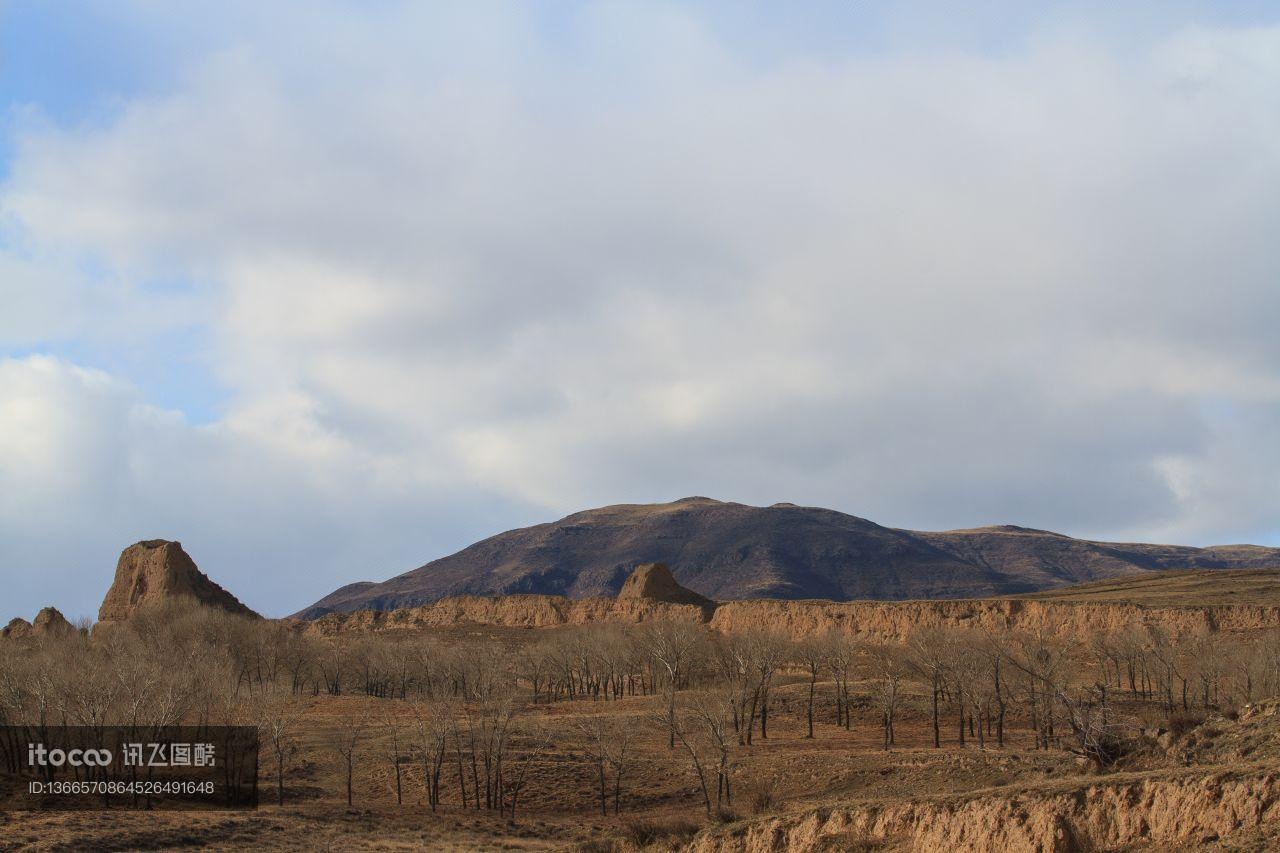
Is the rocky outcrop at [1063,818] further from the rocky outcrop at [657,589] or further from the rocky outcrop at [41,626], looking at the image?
the rocky outcrop at [657,589]

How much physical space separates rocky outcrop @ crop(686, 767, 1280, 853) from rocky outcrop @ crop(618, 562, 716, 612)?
123256mm

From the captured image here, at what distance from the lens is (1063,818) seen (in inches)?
829

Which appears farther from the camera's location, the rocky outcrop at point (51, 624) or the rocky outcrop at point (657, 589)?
the rocky outcrop at point (657, 589)

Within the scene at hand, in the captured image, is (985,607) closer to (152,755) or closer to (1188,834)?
(152,755)

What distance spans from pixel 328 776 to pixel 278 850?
66.7ft

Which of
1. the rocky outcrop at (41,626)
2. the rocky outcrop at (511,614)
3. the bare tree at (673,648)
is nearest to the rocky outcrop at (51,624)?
the rocky outcrop at (41,626)

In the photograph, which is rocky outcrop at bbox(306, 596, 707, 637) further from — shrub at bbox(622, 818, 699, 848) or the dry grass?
shrub at bbox(622, 818, 699, 848)

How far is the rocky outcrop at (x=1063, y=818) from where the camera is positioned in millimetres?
19203

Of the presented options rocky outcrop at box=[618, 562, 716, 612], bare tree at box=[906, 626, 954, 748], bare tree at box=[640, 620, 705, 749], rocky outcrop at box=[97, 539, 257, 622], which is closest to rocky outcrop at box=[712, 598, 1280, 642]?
bare tree at box=[640, 620, 705, 749]

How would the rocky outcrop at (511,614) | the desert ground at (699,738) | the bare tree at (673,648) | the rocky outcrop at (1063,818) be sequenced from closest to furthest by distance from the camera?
the rocky outcrop at (1063,818), the desert ground at (699,738), the bare tree at (673,648), the rocky outcrop at (511,614)

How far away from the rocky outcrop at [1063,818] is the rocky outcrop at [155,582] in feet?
342

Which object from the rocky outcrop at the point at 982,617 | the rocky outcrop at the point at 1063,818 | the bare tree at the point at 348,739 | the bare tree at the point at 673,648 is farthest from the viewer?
the rocky outcrop at the point at 982,617

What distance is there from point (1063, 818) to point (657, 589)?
13507cm

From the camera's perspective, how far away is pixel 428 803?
2031 inches
